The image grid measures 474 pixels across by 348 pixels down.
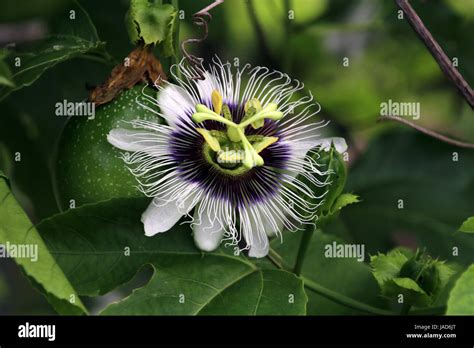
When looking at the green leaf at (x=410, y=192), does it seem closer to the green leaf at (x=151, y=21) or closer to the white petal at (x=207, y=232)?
the white petal at (x=207, y=232)

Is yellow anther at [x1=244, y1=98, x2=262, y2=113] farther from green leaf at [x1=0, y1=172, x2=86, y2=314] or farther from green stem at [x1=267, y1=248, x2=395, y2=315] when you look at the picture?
green leaf at [x1=0, y1=172, x2=86, y2=314]

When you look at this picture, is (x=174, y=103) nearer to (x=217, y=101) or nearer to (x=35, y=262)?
(x=217, y=101)

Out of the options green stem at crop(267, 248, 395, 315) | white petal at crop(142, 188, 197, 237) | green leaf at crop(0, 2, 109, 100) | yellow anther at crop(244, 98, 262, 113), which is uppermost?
green leaf at crop(0, 2, 109, 100)

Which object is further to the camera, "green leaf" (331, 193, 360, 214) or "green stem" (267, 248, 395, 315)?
"green stem" (267, 248, 395, 315)

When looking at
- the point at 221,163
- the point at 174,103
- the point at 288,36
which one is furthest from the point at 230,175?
the point at 288,36

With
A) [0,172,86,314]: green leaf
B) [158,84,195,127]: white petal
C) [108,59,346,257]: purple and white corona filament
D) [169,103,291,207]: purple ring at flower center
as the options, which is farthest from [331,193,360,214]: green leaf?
[0,172,86,314]: green leaf
